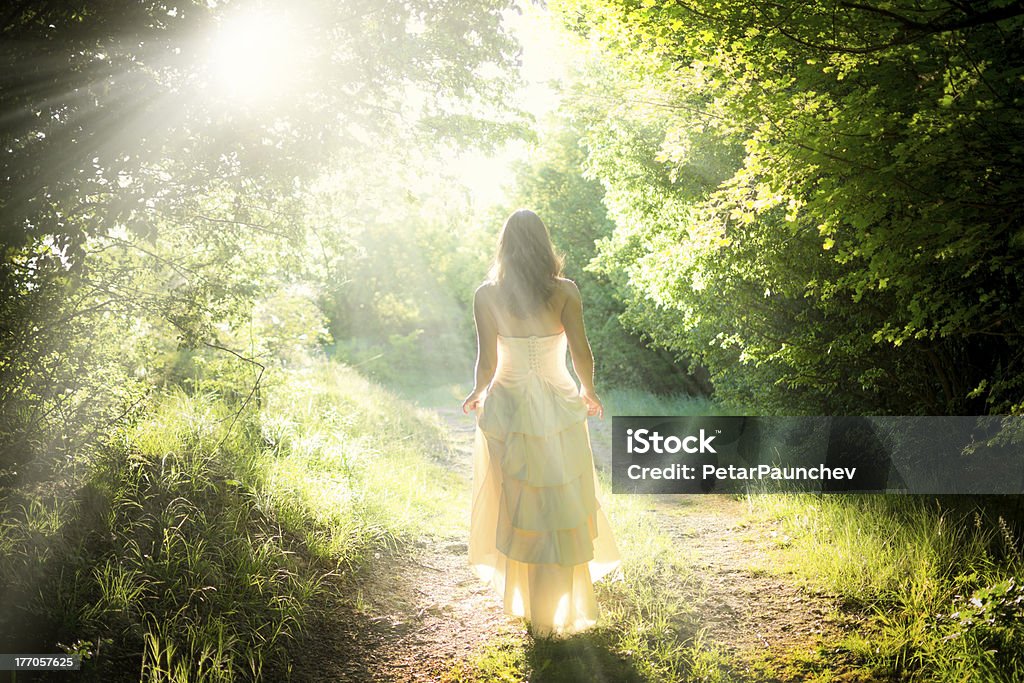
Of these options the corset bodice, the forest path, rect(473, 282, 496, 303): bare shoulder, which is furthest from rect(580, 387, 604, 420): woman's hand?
the forest path

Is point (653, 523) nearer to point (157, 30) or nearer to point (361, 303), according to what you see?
point (157, 30)

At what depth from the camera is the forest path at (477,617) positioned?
3772mm

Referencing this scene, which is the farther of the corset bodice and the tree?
the corset bodice

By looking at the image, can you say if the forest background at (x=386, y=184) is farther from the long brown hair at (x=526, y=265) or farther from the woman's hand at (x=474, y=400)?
the woman's hand at (x=474, y=400)

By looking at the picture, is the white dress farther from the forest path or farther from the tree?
the tree

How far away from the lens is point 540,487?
3973 mm

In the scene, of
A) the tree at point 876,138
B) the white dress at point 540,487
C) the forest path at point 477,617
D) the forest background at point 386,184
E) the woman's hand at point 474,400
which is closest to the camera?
the tree at point 876,138

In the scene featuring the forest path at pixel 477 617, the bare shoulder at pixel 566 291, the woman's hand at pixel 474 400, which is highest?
the bare shoulder at pixel 566 291

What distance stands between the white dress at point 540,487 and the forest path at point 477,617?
33cm

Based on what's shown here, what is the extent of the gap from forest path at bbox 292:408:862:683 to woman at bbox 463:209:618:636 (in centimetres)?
40

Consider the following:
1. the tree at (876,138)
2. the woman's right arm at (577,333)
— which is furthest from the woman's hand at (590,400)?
the tree at (876,138)

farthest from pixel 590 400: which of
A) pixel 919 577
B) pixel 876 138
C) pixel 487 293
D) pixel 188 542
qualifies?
pixel 188 542

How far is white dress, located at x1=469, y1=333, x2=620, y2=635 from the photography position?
3.95 meters

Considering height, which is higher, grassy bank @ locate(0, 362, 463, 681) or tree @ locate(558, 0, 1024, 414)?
tree @ locate(558, 0, 1024, 414)
